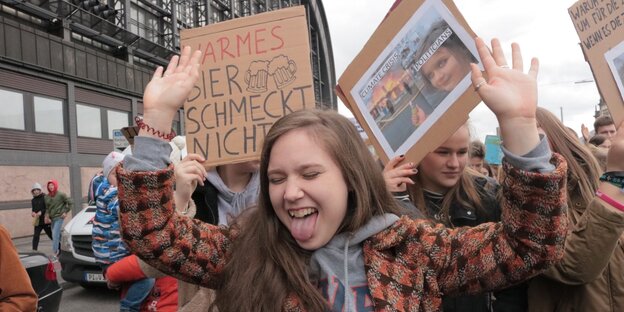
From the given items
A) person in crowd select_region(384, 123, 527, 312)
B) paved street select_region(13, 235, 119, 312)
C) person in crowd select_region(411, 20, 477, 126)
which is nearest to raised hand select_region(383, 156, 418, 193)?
person in crowd select_region(384, 123, 527, 312)

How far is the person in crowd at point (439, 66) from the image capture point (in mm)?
1972

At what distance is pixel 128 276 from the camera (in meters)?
2.97

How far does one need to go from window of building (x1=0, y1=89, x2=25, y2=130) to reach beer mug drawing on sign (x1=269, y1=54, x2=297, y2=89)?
53.3 ft

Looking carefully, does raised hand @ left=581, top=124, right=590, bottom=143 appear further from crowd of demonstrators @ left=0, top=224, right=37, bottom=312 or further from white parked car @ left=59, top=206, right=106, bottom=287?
white parked car @ left=59, top=206, right=106, bottom=287

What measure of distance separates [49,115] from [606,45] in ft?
62.6

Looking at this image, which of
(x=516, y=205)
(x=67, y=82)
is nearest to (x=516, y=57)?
(x=516, y=205)

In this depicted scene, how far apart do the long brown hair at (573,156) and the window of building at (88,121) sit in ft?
65.3

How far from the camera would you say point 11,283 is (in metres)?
2.35

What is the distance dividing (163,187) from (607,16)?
211cm

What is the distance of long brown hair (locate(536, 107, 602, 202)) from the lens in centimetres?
216

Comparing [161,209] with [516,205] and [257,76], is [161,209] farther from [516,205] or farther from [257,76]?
[257,76]

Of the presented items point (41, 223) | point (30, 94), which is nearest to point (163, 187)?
point (41, 223)

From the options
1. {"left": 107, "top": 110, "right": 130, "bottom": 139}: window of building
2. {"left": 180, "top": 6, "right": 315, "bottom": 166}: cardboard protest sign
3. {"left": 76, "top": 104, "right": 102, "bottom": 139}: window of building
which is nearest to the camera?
{"left": 180, "top": 6, "right": 315, "bottom": 166}: cardboard protest sign

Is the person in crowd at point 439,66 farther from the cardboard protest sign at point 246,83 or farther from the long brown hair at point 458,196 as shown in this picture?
the cardboard protest sign at point 246,83
